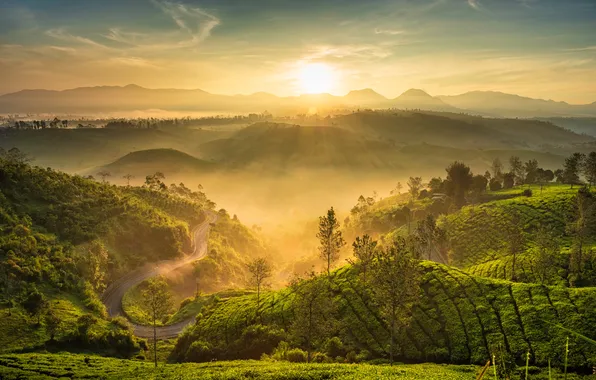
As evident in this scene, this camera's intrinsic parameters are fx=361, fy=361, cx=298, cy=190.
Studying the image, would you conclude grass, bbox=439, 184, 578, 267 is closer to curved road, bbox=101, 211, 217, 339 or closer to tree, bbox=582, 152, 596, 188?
tree, bbox=582, 152, 596, 188

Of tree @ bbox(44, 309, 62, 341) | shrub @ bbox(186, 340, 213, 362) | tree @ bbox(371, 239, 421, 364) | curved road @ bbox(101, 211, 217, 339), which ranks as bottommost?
curved road @ bbox(101, 211, 217, 339)

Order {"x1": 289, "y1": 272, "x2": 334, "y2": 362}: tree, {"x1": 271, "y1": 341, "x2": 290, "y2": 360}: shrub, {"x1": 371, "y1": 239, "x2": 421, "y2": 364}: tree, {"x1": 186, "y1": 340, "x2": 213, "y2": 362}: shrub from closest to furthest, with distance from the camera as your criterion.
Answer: {"x1": 371, "y1": 239, "x2": 421, "y2": 364}: tree → {"x1": 289, "y1": 272, "x2": 334, "y2": 362}: tree → {"x1": 271, "y1": 341, "x2": 290, "y2": 360}: shrub → {"x1": 186, "y1": 340, "x2": 213, "y2": 362}: shrub

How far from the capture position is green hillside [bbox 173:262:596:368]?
205 ft

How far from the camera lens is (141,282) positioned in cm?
15038

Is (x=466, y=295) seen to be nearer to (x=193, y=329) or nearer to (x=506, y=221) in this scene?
(x=193, y=329)

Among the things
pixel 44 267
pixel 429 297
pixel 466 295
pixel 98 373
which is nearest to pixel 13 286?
pixel 44 267

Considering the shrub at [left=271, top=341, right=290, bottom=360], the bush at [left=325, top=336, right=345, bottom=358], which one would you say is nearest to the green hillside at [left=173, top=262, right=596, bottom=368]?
the bush at [left=325, top=336, right=345, bottom=358]

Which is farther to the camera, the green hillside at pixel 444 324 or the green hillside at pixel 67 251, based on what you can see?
the green hillside at pixel 67 251

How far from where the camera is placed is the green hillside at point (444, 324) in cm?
6241

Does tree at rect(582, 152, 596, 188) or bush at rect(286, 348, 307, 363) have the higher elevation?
tree at rect(582, 152, 596, 188)

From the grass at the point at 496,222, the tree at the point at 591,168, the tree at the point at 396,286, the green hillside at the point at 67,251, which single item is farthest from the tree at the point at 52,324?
the tree at the point at 591,168

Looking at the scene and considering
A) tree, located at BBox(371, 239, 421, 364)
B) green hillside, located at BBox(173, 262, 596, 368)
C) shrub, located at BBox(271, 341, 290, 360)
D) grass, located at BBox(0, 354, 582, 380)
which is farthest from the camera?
shrub, located at BBox(271, 341, 290, 360)

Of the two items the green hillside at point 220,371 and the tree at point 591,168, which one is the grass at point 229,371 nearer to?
the green hillside at point 220,371

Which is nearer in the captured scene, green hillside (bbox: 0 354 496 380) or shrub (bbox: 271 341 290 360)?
green hillside (bbox: 0 354 496 380)
